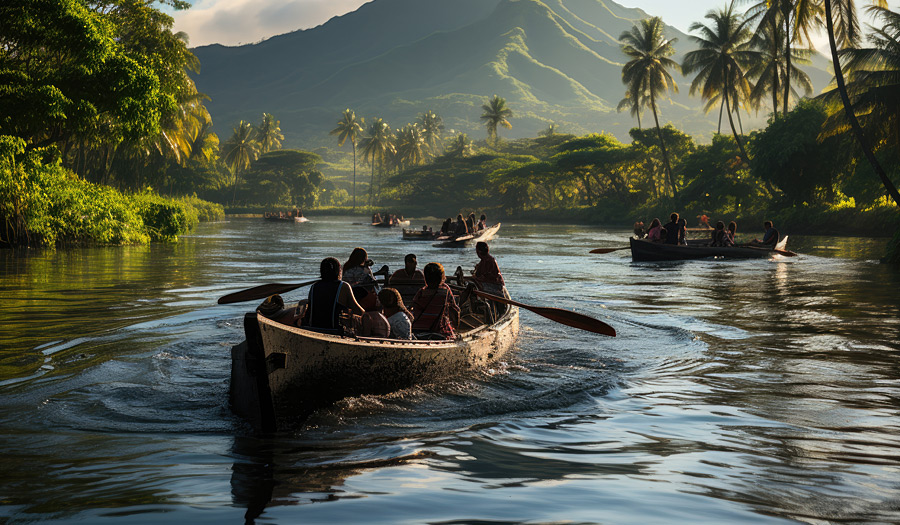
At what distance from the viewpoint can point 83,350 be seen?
10.3 m

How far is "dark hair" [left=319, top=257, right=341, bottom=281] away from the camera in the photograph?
744cm

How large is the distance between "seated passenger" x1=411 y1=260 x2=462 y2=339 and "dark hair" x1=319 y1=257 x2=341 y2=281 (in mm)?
1822

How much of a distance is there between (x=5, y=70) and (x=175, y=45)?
1211 cm

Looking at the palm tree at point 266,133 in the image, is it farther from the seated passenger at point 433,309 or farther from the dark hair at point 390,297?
the dark hair at point 390,297

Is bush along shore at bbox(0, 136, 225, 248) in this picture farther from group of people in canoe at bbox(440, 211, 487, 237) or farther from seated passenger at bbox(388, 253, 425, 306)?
seated passenger at bbox(388, 253, 425, 306)

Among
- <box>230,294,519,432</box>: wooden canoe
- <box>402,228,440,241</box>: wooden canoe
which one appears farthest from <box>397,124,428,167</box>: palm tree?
<box>230,294,519,432</box>: wooden canoe

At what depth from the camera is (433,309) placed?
30.8ft

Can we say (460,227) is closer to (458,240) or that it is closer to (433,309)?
(458,240)

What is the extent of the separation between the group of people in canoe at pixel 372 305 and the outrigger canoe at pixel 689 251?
15.5 metres

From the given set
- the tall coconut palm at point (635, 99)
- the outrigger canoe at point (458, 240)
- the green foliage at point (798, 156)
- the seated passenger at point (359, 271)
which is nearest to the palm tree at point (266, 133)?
the tall coconut palm at point (635, 99)

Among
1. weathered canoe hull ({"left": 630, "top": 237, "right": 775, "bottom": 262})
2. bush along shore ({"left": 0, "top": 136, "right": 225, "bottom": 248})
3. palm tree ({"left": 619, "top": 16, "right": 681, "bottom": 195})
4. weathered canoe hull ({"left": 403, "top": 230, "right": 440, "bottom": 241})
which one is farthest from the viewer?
palm tree ({"left": 619, "top": 16, "right": 681, "bottom": 195})

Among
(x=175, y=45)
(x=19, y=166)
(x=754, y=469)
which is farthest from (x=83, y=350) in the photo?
(x=175, y=45)

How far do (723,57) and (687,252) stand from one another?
32751mm

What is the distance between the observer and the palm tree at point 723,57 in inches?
2111
